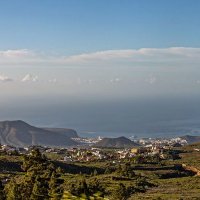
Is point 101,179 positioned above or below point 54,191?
below

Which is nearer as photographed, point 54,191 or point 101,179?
point 54,191

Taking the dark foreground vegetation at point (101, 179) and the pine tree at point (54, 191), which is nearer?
the pine tree at point (54, 191)

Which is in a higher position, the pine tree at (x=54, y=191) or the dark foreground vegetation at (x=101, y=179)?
the pine tree at (x=54, y=191)

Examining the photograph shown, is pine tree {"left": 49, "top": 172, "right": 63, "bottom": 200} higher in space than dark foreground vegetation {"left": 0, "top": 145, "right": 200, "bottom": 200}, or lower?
higher

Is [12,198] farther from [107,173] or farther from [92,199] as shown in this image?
[107,173]

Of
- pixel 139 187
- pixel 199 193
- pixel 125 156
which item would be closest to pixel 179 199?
pixel 199 193

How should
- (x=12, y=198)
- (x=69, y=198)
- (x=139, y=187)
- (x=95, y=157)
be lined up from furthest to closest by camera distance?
(x=95, y=157) < (x=139, y=187) < (x=12, y=198) < (x=69, y=198)

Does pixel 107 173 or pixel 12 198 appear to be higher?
pixel 12 198

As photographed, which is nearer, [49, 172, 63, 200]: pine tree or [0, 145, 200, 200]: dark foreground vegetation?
[49, 172, 63, 200]: pine tree
